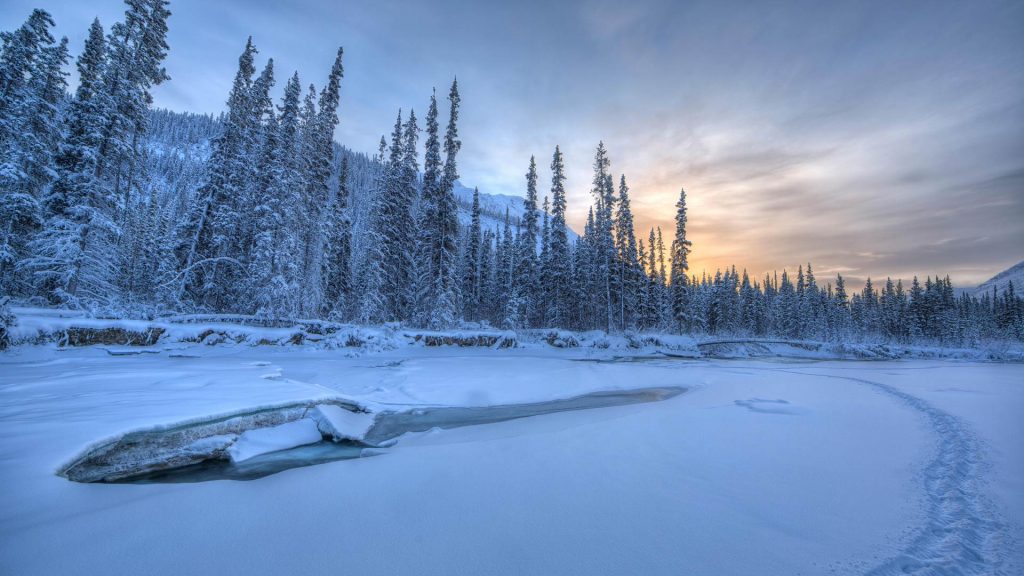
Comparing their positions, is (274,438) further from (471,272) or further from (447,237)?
(471,272)

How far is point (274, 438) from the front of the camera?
199 inches

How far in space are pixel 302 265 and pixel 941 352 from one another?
45258 mm

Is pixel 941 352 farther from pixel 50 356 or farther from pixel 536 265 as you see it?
pixel 50 356

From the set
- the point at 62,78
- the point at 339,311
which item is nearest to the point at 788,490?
the point at 339,311

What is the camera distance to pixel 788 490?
128 inches

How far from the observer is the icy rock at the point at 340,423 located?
5.51m

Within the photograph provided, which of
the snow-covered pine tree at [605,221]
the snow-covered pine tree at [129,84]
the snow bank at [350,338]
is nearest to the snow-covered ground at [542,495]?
the snow bank at [350,338]

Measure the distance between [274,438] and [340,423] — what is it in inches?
36.2

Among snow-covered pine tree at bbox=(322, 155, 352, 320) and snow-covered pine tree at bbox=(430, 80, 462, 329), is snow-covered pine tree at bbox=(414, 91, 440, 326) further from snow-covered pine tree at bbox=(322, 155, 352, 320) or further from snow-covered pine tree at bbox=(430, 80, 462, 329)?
snow-covered pine tree at bbox=(322, 155, 352, 320)

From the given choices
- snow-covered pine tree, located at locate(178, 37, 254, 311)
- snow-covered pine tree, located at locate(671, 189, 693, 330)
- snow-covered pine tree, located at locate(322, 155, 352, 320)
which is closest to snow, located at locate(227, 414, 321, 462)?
snow-covered pine tree, located at locate(178, 37, 254, 311)

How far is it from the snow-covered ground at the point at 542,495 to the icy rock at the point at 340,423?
91mm

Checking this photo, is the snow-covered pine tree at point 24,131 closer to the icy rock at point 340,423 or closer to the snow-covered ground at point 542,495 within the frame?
the snow-covered ground at point 542,495

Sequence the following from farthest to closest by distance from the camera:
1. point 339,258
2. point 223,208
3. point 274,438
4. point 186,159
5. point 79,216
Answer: point 186,159 < point 339,258 < point 223,208 < point 79,216 < point 274,438

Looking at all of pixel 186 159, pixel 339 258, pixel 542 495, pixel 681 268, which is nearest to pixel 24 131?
pixel 339 258
